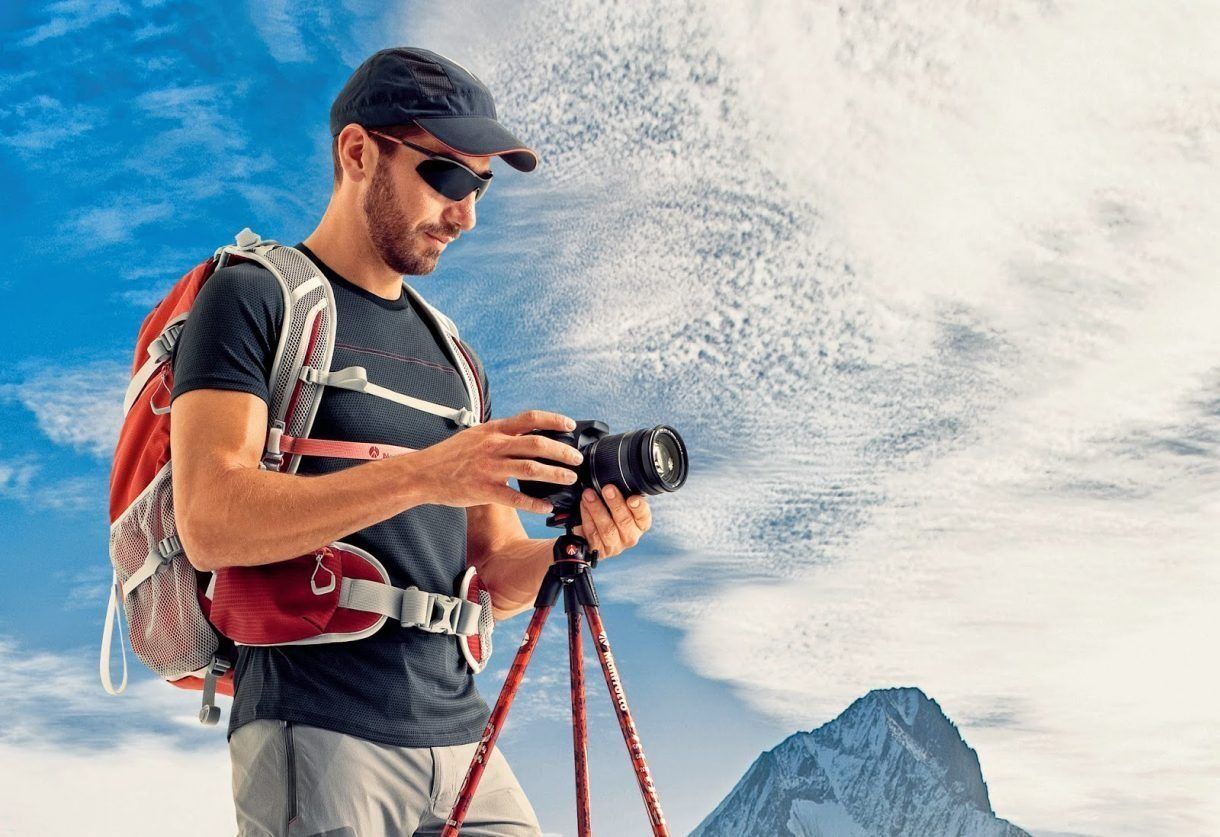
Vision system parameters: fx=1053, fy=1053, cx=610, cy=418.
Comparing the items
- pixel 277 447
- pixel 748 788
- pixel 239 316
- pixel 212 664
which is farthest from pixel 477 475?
pixel 748 788

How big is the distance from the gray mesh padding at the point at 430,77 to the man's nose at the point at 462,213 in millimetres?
316

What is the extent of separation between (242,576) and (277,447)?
34 cm

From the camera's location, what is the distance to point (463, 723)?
115 inches

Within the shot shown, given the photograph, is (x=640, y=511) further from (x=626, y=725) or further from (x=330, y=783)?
(x=330, y=783)

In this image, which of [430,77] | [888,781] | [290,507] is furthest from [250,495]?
[888,781]

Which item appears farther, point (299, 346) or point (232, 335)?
point (299, 346)

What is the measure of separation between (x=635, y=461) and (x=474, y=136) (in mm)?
1118

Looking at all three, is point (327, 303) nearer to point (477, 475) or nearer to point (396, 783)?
point (477, 475)

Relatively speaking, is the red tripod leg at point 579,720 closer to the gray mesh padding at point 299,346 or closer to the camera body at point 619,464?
the camera body at point 619,464

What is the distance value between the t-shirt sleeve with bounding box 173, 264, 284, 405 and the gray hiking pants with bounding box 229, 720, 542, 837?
34.6 inches

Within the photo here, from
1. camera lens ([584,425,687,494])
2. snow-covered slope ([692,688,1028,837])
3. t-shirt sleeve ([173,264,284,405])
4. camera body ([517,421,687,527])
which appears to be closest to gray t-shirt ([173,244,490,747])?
t-shirt sleeve ([173,264,284,405])

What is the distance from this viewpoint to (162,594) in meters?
2.86

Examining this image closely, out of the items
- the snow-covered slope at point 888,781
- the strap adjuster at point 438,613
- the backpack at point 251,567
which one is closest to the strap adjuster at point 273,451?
the backpack at point 251,567

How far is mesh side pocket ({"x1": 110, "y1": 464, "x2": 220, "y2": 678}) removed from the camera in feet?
9.26
